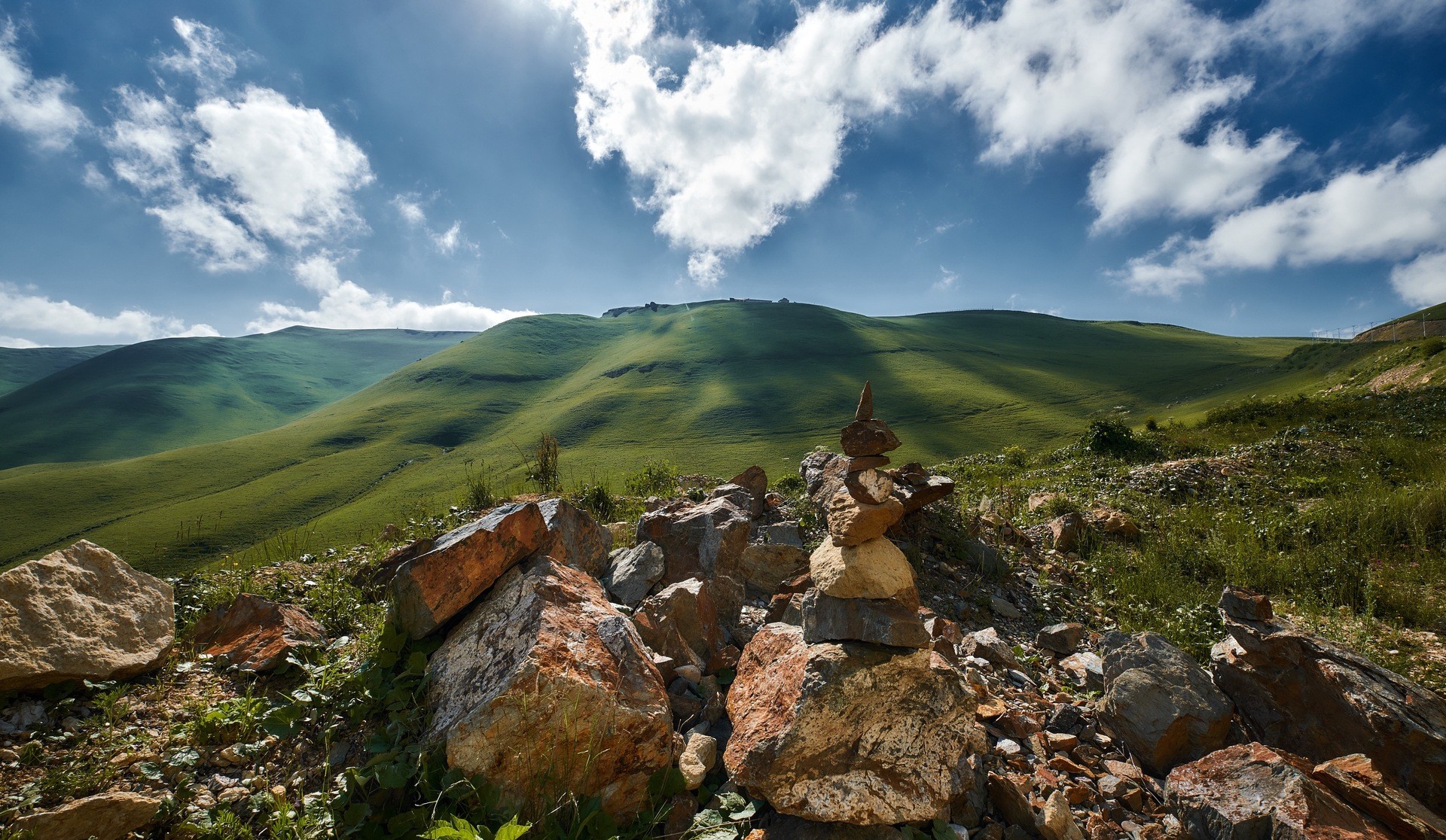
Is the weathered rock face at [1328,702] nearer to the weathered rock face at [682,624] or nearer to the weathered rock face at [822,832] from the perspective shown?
the weathered rock face at [822,832]

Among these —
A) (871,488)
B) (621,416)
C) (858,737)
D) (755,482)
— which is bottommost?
(858,737)

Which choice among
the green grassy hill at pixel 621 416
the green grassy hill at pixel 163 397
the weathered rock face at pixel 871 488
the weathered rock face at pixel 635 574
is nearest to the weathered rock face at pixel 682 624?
the weathered rock face at pixel 635 574

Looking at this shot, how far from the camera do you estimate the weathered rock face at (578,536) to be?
19.5 feet

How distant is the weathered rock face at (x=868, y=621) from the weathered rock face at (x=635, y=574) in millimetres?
2319

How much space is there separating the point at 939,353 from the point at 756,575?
58.2 metres

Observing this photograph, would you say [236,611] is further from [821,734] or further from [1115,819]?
[1115,819]

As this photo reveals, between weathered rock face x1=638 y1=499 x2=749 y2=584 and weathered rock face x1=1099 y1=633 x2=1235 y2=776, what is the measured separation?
386 centimetres

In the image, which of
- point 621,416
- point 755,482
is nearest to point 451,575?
point 755,482

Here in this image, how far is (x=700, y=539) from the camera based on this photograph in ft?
22.5

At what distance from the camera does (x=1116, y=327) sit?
87375 mm

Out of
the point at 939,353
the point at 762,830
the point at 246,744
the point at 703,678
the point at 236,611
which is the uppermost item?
the point at 939,353

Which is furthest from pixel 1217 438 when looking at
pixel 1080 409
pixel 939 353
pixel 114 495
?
pixel 114 495

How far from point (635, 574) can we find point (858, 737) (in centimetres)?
323

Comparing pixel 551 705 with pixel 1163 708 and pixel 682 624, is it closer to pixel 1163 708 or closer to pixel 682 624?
pixel 682 624
